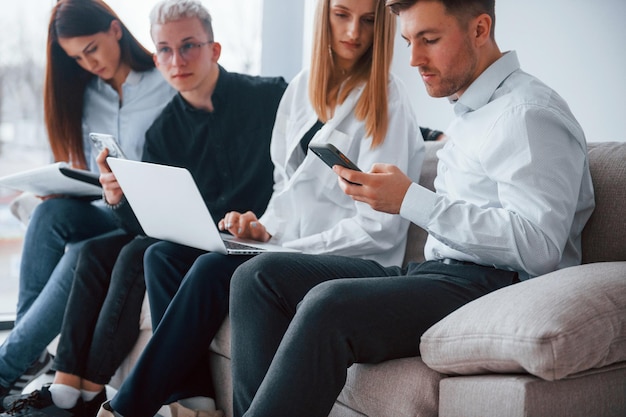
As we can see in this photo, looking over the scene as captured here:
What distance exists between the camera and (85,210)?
2.49 meters

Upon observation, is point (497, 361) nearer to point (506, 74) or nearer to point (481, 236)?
point (481, 236)

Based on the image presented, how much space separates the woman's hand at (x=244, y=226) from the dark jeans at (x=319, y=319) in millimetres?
410

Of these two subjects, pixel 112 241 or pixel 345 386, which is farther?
pixel 112 241

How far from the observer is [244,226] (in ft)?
6.64

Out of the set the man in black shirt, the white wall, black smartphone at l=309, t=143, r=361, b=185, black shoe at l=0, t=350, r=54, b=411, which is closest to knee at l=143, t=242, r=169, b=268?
the man in black shirt

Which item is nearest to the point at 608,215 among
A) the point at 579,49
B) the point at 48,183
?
the point at 579,49

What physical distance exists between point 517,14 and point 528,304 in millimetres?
1622

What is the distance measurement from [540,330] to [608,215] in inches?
21.6

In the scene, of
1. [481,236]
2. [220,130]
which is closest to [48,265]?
[220,130]

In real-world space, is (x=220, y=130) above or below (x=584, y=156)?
below

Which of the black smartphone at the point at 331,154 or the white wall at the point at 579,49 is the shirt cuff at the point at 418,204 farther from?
the white wall at the point at 579,49

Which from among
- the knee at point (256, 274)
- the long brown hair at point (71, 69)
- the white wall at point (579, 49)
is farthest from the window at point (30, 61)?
the knee at point (256, 274)

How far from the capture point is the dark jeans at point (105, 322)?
209 centimetres

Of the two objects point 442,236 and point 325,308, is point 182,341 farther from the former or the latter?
point 442,236
